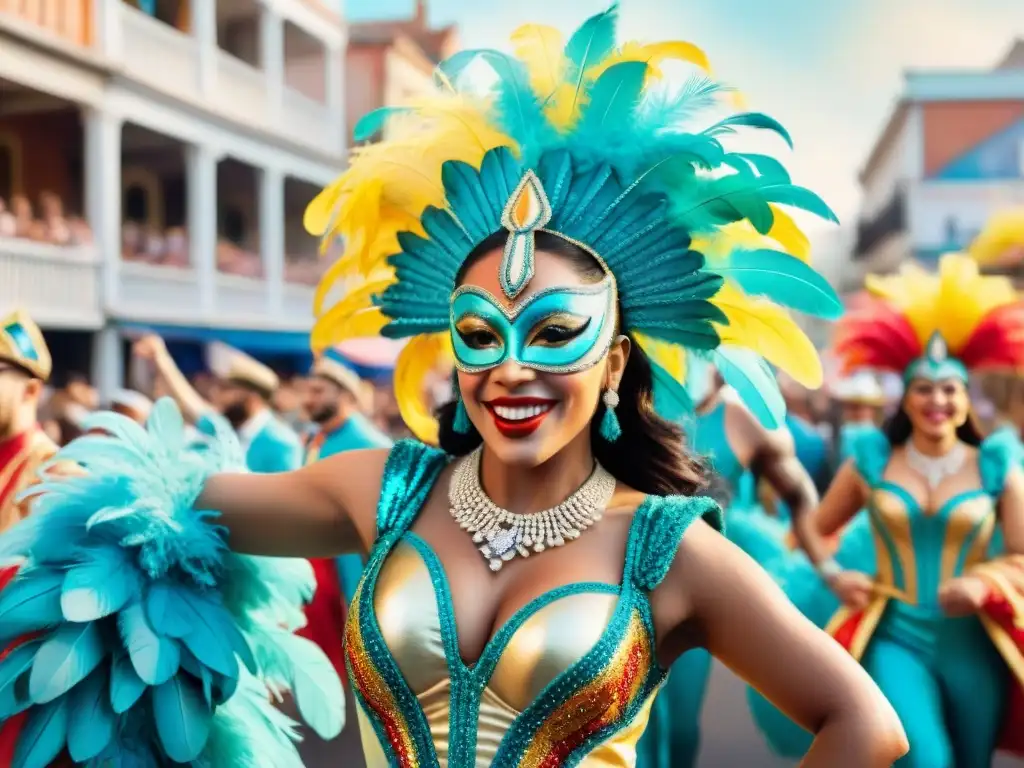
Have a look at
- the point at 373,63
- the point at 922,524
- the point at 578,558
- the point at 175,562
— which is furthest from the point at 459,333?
the point at 373,63

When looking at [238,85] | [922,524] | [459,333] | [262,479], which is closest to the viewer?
[459,333]

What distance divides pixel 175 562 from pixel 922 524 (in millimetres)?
2704

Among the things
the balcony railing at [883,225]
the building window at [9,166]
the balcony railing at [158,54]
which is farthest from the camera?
the balcony railing at [883,225]

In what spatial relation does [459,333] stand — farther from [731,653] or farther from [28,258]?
[28,258]

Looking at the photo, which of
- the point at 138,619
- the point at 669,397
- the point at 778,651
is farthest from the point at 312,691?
the point at 778,651

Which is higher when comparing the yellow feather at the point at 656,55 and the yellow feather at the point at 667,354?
the yellow feather at the point at 656,55

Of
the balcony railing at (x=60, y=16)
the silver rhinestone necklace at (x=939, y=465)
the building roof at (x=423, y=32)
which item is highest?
the building roof at (x=423, y=32)

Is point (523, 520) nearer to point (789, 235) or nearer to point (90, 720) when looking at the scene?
point (789, 235)

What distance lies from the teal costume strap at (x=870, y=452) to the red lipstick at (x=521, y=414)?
101 inches

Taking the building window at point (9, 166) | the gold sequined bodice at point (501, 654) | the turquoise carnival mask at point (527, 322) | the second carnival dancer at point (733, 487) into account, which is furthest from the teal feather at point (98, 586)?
the building window at point (9, 166)

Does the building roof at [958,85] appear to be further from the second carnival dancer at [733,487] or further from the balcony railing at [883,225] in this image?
the second carnival dancer at [733,487]

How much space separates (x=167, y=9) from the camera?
15008 mm

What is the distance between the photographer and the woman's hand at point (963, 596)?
350 centimetres

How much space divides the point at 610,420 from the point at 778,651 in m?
0.50
